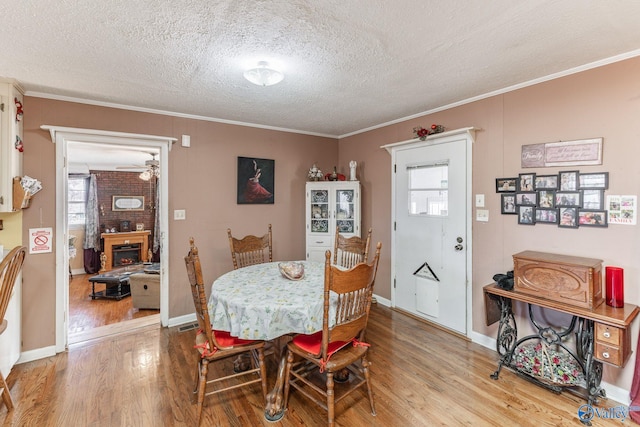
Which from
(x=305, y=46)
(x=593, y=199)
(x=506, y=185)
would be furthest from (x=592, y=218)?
(x=305, y=46)

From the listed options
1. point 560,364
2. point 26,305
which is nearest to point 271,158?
point 26,305

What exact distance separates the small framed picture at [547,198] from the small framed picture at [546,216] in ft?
0.11

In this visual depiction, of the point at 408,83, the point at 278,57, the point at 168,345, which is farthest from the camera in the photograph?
the point at 168,345

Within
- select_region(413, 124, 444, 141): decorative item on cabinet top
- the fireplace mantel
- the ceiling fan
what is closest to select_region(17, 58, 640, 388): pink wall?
select_region(413, 124, 444, 141): decorative item on cabinet top

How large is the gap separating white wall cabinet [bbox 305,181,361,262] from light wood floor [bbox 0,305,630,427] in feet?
5.11

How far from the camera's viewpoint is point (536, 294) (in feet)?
7.13

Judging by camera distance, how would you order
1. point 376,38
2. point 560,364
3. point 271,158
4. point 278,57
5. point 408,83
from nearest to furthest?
point 376,38 < point 278,57 < point 560,364 < point 408,83 < point 271,158

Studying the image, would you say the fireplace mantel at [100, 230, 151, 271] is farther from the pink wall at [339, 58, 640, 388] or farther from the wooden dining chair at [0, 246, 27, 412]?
the pink wall at [339, 58, 640, 388]

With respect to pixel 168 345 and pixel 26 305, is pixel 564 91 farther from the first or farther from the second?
pixel 26 305

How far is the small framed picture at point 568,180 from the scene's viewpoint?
2252mm

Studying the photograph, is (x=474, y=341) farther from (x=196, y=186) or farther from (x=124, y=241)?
(x=124, y=241)

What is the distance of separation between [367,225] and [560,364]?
8.19 ft

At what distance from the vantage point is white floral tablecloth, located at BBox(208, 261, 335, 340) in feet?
6.11

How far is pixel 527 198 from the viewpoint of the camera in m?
2.52
